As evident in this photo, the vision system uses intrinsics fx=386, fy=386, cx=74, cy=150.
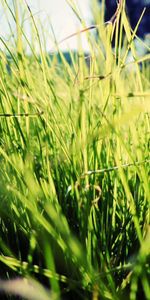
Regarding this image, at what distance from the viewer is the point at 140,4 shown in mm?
13359

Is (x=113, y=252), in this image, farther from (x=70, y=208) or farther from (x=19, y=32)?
(x=19, y=32)

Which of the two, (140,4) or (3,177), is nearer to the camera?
(3,177)

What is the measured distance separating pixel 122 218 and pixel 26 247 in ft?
0.39

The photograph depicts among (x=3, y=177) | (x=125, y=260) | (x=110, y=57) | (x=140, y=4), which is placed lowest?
(x=125, y=260)

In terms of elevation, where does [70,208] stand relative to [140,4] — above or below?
below

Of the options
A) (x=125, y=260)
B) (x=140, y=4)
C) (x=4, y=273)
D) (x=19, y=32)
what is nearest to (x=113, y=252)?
(x=125, y=260)

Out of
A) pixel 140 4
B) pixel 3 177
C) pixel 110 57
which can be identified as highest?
pixel 140 4

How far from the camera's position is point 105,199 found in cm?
44

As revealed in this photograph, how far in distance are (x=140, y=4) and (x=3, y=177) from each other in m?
14.1

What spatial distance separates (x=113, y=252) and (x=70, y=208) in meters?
0.08

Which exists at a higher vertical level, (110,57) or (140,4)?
(140,4)

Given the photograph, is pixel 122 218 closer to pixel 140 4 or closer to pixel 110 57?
pixel 110 57

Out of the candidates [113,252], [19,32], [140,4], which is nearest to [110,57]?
[19,32]

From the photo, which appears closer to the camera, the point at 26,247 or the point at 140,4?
the point at 26,247
